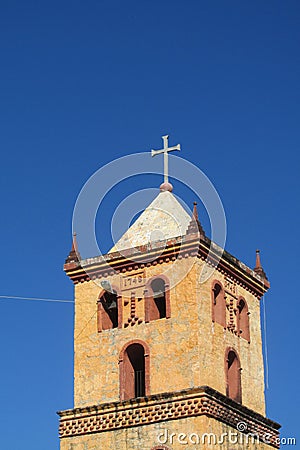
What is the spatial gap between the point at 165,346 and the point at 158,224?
4134 millimetres

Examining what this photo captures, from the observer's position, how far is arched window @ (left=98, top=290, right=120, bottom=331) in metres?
40.1

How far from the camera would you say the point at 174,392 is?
37.5 metres

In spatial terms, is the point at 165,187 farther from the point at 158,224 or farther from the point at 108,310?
the point at 108,310

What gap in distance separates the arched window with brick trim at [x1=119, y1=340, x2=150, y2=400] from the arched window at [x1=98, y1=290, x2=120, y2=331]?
3.49 ft

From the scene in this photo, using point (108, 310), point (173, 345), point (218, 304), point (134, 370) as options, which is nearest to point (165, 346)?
point (173, 345)

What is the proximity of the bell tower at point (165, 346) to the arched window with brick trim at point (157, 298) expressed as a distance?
0.04m

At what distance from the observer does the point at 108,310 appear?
133ft

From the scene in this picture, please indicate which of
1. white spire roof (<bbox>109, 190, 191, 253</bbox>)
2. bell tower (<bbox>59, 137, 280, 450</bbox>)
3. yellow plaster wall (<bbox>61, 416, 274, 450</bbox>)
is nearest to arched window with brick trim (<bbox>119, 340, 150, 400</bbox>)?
bell tower (<bbox>59, 137, 280, 450</bbox>)

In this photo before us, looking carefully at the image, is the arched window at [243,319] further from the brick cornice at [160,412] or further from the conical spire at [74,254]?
the conical spire at [74,254]

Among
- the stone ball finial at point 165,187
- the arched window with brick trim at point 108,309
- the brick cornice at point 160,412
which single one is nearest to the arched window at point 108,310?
the arched window with brick trim at point 108,309

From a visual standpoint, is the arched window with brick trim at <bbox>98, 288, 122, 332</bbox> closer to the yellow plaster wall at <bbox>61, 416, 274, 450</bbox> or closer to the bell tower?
the bell tower

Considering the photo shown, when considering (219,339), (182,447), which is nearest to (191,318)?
(219,339)

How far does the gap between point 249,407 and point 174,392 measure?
3235mm

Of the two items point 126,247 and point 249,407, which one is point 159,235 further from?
point 249,407
